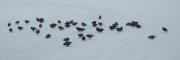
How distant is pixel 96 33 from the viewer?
4043mm

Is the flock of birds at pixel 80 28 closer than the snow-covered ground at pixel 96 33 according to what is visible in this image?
No

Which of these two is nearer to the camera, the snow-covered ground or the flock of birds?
the snow-covered ground

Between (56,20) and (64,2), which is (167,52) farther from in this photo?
(64,2)

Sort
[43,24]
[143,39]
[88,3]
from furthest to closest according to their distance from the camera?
1. [88,3]
2. [43,24]
3. [143,39]

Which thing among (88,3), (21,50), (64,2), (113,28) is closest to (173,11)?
(113,28)

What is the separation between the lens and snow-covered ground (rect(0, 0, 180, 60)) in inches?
144

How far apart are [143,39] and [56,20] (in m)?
1.30

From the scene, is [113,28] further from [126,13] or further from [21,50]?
[21,50]

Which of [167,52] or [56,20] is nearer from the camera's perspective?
[167,52]

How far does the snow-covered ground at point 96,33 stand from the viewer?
3.67m

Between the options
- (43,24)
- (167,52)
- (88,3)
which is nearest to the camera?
(167,52)

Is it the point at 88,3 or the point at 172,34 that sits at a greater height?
the point at 88,3

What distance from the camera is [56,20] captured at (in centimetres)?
444

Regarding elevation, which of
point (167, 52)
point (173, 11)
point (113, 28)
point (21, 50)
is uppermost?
point (173, 11)
